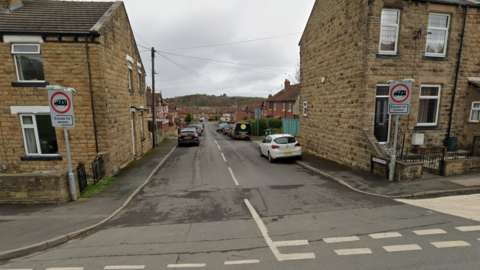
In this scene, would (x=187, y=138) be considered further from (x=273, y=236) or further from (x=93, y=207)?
(x=273, y=236)

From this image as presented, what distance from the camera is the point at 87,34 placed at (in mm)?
9156

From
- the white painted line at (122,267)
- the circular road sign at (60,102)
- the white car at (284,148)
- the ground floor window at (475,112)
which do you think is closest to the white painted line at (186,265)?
the white painted line at (122,267)

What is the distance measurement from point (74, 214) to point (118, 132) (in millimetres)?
5742

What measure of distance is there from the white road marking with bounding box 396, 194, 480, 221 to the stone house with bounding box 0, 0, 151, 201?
11204mm

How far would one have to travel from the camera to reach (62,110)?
6.94 meters

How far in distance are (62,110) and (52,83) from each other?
3.50 m

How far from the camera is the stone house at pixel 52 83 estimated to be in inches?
359

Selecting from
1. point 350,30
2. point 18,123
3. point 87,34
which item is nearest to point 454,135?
point 350,30

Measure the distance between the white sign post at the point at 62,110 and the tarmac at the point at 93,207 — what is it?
83 cm

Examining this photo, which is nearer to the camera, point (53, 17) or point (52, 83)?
point (52, 83)

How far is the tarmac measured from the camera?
4901 millimetres

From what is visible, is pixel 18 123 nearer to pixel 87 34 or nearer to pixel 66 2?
pixel 87 34

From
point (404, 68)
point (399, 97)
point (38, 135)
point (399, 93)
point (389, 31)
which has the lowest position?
point (38, 135)

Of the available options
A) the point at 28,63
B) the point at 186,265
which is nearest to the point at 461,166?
the point at 186,265
